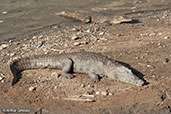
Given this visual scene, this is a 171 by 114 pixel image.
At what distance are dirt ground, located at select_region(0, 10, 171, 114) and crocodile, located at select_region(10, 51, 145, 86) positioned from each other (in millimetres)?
139

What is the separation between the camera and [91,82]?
18.2 feet

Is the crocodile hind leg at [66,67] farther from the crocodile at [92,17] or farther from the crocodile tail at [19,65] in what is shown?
the crocodile at [92,17]

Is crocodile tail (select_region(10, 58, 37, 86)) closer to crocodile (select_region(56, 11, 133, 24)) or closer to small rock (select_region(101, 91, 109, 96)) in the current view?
small rock (select_region(101, 91, 109, 96))

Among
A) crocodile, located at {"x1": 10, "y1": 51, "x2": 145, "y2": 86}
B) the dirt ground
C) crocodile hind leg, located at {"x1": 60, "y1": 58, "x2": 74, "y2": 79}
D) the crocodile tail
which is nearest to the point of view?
the dirt ground

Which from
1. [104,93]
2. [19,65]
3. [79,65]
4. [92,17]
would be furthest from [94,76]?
[92,17]

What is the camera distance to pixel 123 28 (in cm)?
869

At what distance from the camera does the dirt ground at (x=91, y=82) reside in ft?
15.7

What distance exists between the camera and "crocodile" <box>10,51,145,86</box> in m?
5.57

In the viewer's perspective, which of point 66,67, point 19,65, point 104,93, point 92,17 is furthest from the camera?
point 92,17

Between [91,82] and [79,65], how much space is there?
604mm

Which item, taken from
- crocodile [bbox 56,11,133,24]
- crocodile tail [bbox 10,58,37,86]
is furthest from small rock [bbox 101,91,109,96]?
crocodile [bbox 56,11,133,24]

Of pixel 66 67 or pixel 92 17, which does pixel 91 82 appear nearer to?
pixel 66 67

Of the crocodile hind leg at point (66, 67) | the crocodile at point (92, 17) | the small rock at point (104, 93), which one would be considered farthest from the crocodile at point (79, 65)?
the crocodile at point (92, 17)

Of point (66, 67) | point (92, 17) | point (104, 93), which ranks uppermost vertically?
point (92, 17)
